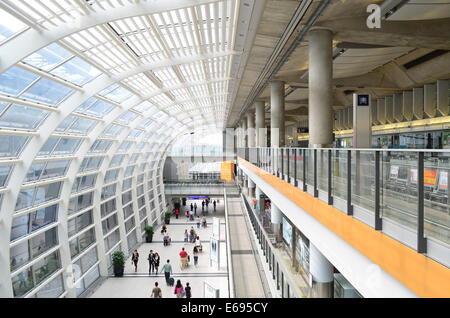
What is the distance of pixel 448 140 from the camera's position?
590 inches

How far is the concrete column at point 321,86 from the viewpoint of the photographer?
949cm

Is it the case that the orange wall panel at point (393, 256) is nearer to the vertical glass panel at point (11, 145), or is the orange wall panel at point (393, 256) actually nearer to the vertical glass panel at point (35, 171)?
the vertical glass panel at point (11, 145)

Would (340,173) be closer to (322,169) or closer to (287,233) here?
(322,169)

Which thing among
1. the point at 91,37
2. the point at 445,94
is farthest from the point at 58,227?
the point at 445,94

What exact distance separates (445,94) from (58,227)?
1892cm

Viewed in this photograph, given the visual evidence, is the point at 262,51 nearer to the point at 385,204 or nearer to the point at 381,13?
the point at 381,13

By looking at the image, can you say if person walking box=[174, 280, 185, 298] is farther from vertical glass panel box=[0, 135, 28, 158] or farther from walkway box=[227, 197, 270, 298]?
vertical glass panel box=[0, 135, 28, 158]

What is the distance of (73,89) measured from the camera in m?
12.7

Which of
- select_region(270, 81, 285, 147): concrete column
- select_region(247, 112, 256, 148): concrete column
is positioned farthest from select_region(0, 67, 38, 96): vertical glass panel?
select_region(247, 112, 256, 148): concrete column

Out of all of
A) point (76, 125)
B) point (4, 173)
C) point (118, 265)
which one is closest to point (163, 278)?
point (118, 265)

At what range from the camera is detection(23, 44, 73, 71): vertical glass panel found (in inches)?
392

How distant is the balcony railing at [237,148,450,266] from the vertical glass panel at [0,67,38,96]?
29.5ft

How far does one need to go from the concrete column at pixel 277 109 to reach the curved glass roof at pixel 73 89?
8.39 feet

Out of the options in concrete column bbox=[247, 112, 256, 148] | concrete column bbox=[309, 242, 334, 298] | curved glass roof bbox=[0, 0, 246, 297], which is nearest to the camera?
curved glass roof bbox=[0, 0, 246, 297]
